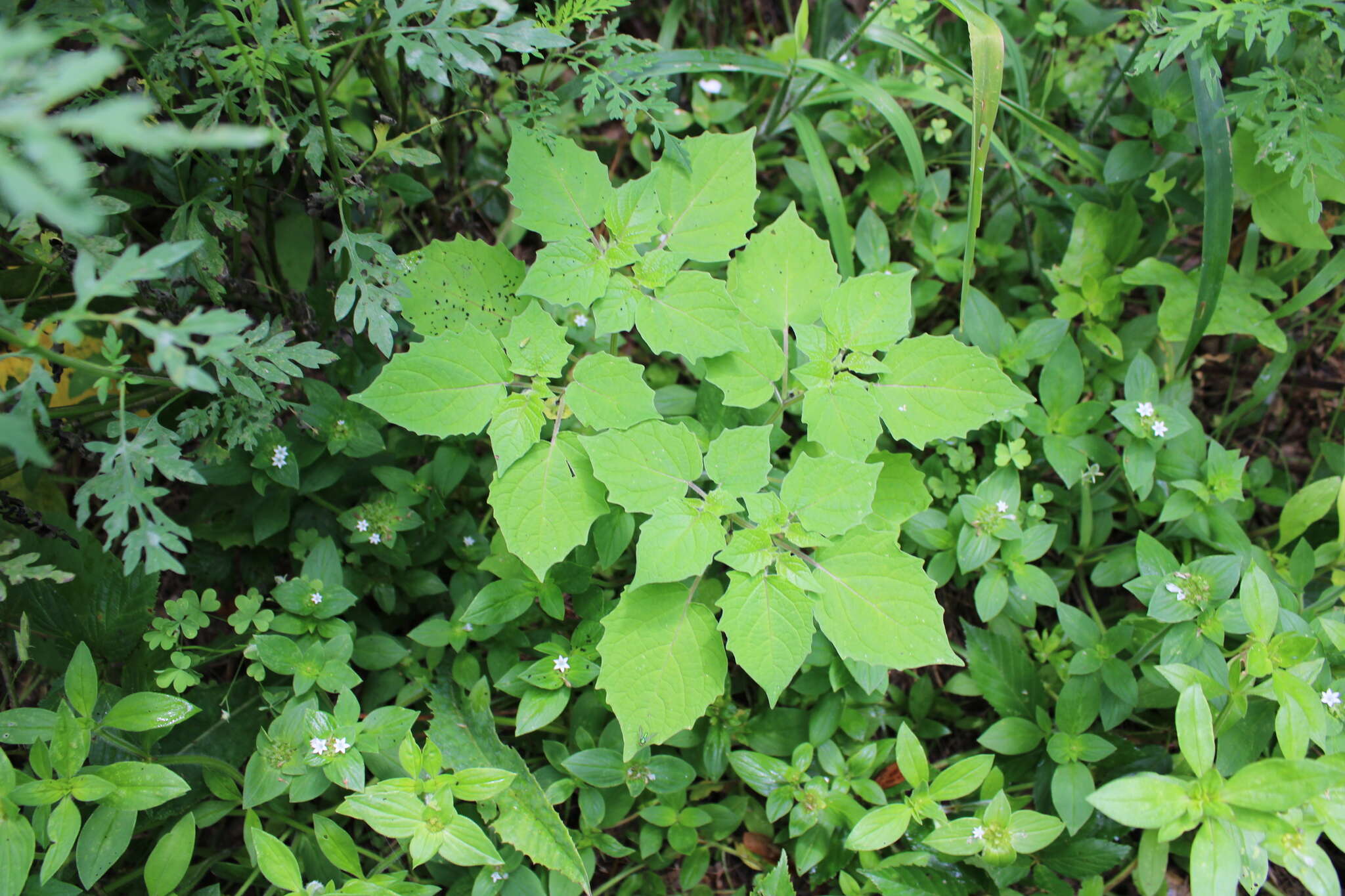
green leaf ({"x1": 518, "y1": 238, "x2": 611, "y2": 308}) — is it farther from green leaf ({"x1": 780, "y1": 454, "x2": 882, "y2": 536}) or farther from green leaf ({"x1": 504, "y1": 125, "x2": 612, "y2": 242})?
green leaf ({"x1": 780, "y1": 454, "x2": 882, "y2": 536})

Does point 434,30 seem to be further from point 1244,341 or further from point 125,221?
point 1244,341

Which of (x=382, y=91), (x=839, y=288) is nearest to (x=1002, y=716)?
(x=839, y=288)

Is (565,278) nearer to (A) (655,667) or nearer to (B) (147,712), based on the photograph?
(A) (655,667)

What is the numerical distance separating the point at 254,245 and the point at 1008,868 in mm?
2939

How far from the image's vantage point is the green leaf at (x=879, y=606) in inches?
78.3

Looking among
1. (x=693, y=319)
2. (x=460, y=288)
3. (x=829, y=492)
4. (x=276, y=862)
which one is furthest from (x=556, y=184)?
(x=276, y=862)

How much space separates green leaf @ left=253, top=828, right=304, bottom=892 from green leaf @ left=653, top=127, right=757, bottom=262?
6.03 ft

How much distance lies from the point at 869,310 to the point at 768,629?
94cm

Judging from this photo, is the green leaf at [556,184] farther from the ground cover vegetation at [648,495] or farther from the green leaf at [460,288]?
the green leaf at [460,288]

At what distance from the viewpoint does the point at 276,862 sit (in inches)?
77.7

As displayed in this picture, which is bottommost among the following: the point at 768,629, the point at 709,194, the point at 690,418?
the point at 768,629

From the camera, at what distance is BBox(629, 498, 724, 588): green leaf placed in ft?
6.37

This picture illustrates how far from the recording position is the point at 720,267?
2.96 meters

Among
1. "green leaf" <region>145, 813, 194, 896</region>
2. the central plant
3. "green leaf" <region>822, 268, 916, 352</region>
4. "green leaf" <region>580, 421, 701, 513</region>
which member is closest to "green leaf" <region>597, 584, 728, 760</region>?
the central plant
